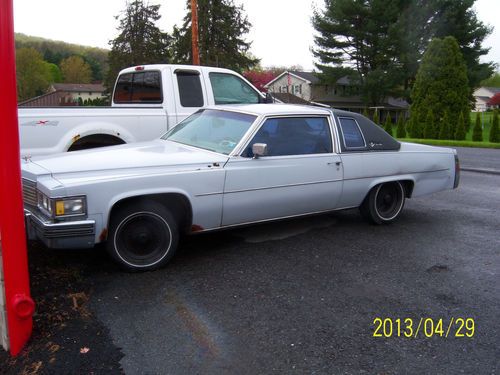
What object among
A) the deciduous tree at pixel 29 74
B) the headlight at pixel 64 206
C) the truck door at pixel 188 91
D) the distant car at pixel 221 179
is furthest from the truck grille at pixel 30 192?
the deciduous tree at pixel 29 74

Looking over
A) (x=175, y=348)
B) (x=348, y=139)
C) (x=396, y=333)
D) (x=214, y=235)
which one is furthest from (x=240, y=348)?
(x=348, y=139)

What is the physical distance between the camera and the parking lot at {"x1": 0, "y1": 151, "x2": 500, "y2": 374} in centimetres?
305

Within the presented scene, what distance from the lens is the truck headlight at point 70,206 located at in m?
3.85

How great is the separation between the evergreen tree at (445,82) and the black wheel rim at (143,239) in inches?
971

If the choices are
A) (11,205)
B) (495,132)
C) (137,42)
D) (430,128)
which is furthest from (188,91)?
(137,42)

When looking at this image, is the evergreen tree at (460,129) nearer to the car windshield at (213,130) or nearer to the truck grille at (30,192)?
the car windshield at (213,130)

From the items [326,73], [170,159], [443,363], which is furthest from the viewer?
[326,73]

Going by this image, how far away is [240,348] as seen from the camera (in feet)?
10.4

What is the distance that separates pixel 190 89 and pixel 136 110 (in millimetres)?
1016

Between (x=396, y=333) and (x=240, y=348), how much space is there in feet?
3.71

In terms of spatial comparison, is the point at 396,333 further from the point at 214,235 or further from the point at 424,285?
the point at 214,235

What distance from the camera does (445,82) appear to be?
26.8 meters

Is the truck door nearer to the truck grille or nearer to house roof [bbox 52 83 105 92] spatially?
the truck grille

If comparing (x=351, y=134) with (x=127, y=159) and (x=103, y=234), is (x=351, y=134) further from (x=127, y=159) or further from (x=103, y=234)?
A: (x=103, y=234)
